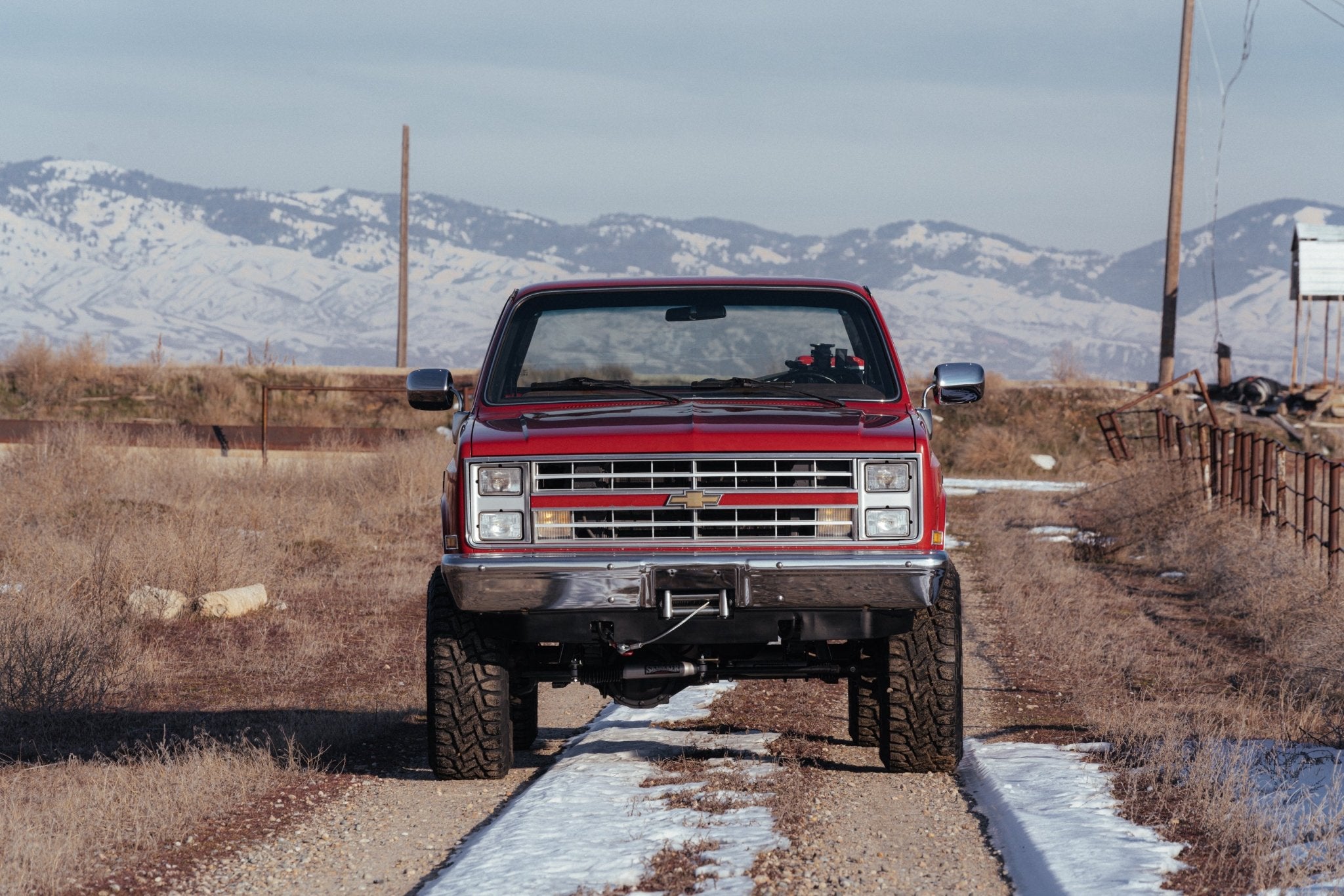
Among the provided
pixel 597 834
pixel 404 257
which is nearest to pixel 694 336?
pixel 597 834

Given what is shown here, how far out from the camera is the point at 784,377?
771 cm

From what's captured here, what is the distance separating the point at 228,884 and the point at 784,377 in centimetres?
353

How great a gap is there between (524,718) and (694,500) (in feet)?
6.81

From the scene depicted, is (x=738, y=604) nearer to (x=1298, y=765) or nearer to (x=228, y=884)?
(x=228, y=884)

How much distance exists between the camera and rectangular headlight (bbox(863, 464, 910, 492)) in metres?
6.40

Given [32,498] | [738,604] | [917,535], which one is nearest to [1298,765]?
[917,535]

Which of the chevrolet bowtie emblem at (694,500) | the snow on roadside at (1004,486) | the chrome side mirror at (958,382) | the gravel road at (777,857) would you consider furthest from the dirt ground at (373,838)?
the snow on roadside at (1004,486)

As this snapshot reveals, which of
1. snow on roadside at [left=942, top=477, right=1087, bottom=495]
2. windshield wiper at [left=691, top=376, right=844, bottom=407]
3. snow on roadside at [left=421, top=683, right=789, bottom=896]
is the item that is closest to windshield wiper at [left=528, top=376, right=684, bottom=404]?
windshield wiper at [left=691, top=376, right=844, bottom=407]

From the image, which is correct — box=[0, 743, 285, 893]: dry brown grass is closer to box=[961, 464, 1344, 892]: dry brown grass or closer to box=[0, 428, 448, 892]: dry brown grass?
box=[0, 428, 448, 892]: dry brown grass

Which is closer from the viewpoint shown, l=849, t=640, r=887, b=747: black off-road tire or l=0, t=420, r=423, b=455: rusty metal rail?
l=849, t=640, r=887, b=747: black off-road tire

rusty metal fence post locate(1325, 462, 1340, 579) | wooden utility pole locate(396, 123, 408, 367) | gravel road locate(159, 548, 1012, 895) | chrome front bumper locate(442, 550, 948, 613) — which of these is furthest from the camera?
wooden utility pole locate(396, 123, 408, 367)

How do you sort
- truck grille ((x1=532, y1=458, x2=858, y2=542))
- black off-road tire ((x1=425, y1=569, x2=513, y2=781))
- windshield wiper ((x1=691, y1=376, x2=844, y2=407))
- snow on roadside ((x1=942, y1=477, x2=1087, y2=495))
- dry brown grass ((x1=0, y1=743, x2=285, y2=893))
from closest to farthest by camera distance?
dry brown grass ((x1=0, y1=743, x2=285, y2=893)) → truck grille ((x1=532, y1=458, x2=858, y2=542)) → black off-road tire ((x1=425, y1=569, x2=513, y2=781)) → windshield wiper ((x1=691, y1=376, x2=844, y2=407)) → snow on roadside ((x1=942, y1=477, x2=1087, y2=495))

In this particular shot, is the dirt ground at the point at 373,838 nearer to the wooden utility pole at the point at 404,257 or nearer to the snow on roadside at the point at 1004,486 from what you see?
the snow on roadside at the point at 1004,486

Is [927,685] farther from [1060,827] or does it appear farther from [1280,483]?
[1280,483]
